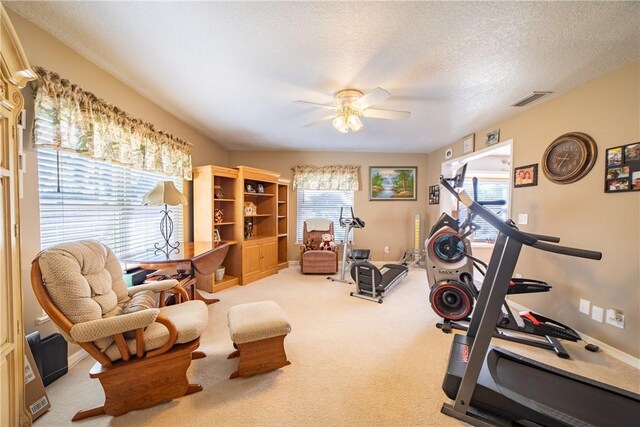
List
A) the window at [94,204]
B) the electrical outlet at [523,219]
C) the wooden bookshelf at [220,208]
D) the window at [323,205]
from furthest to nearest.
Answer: the window at [323,205]
the wooden bookshelf at [220,208]
the electrical outlet at [523,219]
the window at [94,204]

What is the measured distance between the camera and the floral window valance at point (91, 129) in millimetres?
1711

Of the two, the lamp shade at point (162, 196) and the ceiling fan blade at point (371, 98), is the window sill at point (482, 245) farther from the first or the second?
the lamp shade at point (162, 196)

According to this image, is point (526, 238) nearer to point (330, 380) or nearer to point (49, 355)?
point (330, 380)

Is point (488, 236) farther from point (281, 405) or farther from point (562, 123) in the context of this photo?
point (281, 405)

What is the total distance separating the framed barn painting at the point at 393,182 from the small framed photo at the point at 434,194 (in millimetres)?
329

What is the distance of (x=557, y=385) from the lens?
1.56 metres

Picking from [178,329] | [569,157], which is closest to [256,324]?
[178,329]

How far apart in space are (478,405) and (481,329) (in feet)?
1.57

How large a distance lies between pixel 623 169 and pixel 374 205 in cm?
369

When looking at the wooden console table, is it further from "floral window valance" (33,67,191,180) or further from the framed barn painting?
the framed barn painting

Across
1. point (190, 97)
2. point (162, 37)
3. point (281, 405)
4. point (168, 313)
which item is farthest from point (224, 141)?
point (281, 405)

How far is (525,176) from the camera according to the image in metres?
3.00

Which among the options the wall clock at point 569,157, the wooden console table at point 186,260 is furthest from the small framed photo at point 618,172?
the wooden console table at point 186,260

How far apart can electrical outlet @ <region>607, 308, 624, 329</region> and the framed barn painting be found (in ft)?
11.8
